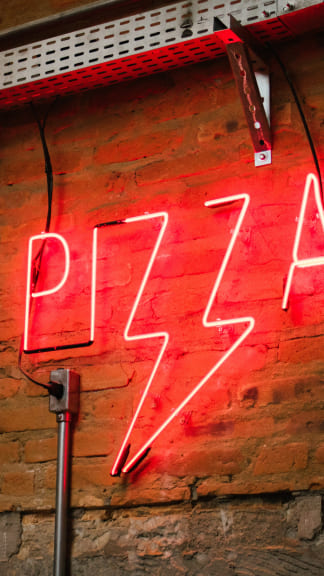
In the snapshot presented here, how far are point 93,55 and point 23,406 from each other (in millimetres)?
1346

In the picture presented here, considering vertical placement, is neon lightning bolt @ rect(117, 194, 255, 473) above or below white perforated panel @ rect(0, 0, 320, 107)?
below

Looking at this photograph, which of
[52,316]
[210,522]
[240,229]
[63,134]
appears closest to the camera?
[210,522]

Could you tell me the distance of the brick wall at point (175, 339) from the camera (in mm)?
2441

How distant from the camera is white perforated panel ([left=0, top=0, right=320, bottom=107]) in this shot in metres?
2.67

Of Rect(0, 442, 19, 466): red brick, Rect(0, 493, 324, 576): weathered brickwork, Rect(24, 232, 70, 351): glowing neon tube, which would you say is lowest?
Rect(0, 493, 324, 576): weathered brickwork

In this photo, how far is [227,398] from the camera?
101 inches

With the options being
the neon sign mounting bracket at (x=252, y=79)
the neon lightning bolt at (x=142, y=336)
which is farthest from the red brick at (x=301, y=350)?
the neon sign mounting bracket at (x=252, y=79)

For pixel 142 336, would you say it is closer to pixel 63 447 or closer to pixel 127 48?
pixel 63 447

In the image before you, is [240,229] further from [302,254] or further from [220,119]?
[220,119]

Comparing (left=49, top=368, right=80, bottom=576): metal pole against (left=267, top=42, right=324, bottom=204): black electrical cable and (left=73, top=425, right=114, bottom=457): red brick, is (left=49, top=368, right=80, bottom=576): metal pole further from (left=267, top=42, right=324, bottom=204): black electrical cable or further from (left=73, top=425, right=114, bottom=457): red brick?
(left=267, top=42, right=324, bottom=204): black electrical cable

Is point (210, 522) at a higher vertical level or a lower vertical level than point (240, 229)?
lower

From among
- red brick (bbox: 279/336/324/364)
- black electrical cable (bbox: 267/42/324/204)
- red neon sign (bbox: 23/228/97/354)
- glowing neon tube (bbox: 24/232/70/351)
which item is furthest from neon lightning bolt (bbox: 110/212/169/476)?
black electrical cable (bbox: 267/42/324/204)

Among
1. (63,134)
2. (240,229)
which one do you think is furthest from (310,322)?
(63,134)

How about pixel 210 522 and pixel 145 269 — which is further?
pixel 145 269
